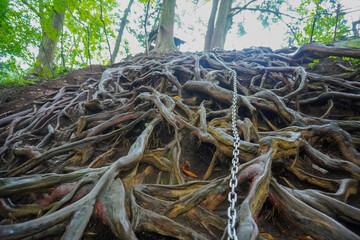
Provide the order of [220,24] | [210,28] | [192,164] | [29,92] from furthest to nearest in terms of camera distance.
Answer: [210,28], [220,24], [29,92], [192,164]

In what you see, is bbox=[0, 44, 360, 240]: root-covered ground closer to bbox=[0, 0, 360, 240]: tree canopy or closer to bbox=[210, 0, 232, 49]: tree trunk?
bbox=[0, 0, 360, 240]: tree canopy

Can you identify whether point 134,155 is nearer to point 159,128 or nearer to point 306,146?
point 159,128

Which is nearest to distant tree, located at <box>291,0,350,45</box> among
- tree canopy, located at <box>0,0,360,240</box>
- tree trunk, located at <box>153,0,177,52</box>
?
tree canopy, located at <box>0,0,360,240</box>

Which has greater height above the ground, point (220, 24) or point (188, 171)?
point (220, 24)

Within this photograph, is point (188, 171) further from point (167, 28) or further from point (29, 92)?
point (167, 28)

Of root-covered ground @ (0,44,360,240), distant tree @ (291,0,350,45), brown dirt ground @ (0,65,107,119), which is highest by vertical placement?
distant tree @ (291,0,350,45)

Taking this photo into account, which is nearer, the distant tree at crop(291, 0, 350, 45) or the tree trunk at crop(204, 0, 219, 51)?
the distant tree at crop(291, 0, 350, 45)

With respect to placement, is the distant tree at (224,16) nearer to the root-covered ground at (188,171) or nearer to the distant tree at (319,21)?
the distant tree at (319,21)

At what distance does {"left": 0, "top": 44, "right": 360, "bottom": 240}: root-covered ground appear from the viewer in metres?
1.11

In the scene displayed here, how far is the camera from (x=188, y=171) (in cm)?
194

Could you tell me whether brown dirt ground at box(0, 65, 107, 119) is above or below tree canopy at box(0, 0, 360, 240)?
above

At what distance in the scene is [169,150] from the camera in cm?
211

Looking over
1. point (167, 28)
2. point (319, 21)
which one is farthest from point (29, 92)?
point (319, 21)

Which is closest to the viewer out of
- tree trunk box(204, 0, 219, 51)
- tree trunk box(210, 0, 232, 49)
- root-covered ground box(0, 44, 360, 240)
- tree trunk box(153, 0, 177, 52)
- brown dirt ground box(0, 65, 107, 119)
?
root-covered ground box(0, 44, 360, 240)
